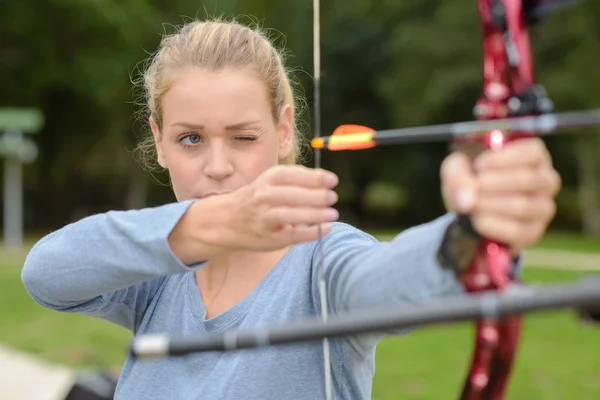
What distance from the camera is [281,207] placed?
2.73ft

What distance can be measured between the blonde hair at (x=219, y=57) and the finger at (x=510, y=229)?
63 centimetres

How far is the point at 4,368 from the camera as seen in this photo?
473cm

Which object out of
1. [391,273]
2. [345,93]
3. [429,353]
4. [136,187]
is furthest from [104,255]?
[136,187]

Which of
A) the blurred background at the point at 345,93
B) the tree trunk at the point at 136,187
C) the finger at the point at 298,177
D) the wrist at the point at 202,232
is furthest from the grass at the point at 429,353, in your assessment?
the tree trunk at the point at 136,187

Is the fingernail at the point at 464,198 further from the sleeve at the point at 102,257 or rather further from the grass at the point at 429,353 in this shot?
the grass at the point at 429,353

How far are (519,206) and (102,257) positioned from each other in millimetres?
550

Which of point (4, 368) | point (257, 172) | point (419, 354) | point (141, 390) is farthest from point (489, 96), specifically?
point (419, 354)

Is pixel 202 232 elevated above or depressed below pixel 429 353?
above

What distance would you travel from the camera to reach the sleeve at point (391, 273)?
86 centimetres

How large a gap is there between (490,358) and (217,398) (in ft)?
1.59

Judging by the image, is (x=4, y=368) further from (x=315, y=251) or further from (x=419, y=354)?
(x=315, y=251)

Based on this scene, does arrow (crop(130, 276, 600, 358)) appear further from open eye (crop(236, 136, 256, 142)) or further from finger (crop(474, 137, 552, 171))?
open eye (crop(236, 136, 256, 142))

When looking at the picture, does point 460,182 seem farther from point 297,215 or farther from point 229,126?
point 229,126

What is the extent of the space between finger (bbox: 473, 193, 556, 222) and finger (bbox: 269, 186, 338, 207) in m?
0.18
